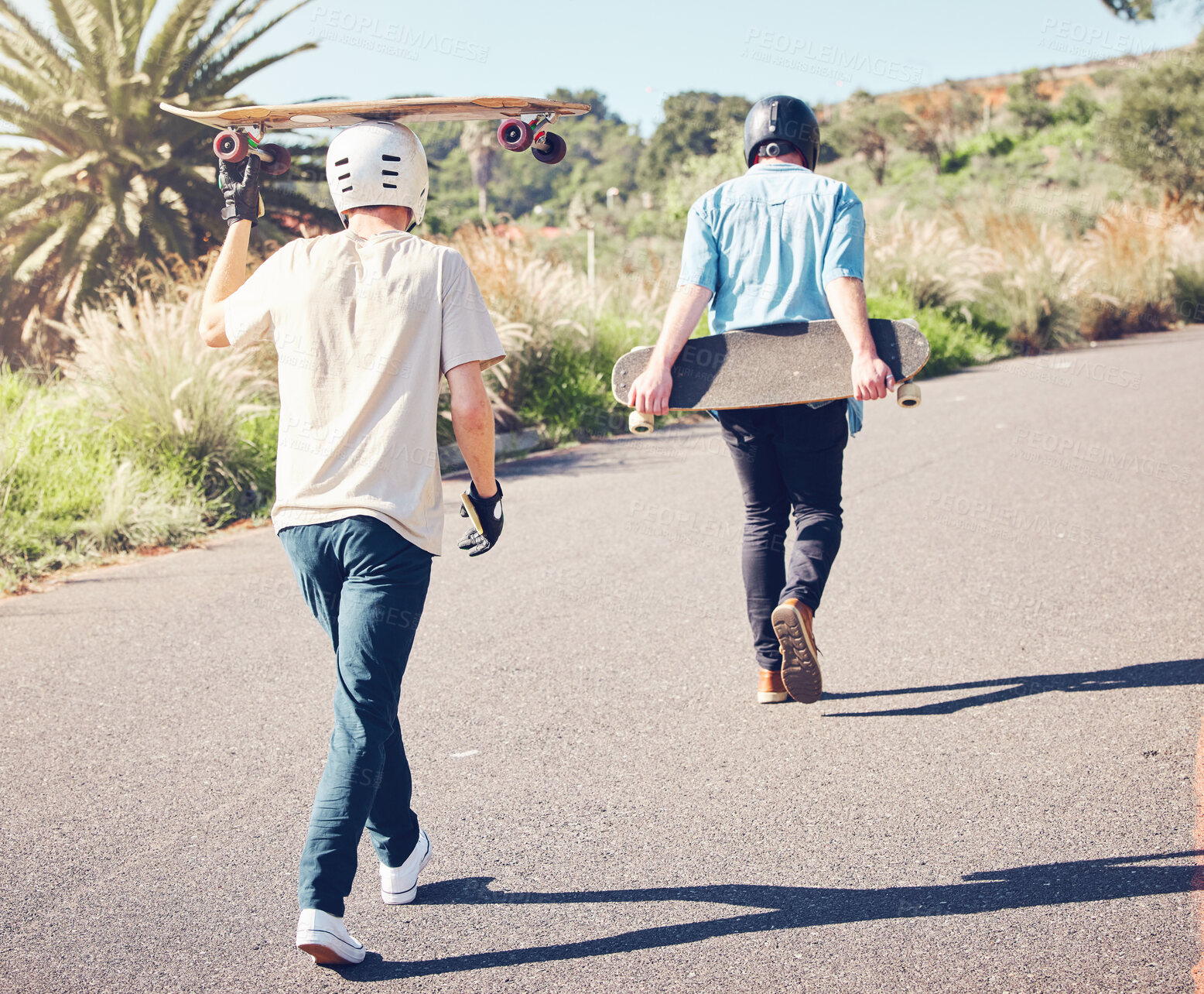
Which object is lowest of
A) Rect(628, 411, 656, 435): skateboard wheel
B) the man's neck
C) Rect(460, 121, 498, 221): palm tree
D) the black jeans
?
the black jeans

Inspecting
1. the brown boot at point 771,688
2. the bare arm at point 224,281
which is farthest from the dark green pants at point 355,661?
the brown boot at point 771,688

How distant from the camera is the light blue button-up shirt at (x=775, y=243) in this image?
11.2 ft

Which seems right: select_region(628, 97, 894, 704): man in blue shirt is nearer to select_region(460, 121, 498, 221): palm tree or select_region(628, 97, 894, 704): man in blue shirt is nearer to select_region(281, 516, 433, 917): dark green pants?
select_region(281, 516, 433, 917): dark green pants

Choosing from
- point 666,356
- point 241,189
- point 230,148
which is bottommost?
point 666,356

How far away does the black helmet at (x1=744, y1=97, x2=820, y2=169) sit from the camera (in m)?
3.54

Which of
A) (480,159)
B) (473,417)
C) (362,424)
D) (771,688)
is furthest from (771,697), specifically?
(480,159)

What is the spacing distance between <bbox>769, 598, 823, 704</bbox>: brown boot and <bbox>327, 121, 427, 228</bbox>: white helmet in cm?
174

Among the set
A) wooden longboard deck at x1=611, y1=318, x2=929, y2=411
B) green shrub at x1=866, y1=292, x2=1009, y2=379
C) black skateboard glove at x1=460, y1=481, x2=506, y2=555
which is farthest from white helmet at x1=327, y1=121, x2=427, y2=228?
green shrub at x1=866, y1=292, x2=1009, y2=379

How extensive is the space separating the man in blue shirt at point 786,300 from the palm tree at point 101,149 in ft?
26.0

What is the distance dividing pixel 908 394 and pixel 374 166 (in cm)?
170

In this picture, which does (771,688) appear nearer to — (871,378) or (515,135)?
(871,378)

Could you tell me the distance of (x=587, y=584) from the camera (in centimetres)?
529

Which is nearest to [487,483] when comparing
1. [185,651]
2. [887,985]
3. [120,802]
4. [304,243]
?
[304,243]

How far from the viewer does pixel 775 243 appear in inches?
136
